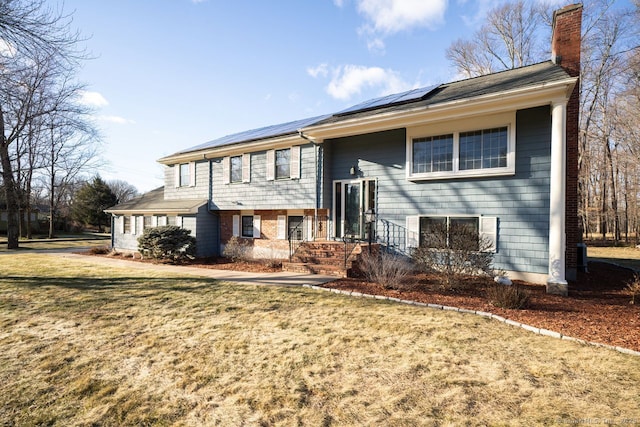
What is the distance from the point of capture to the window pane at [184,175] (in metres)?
15.8

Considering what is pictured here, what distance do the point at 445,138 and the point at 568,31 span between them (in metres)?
4.44

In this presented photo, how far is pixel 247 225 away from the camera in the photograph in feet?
45.9

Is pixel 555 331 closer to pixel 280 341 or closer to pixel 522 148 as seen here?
pixel 280 341

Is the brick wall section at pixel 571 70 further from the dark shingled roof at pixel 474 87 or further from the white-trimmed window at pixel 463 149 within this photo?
the white-trimmed window at pixel 463 149

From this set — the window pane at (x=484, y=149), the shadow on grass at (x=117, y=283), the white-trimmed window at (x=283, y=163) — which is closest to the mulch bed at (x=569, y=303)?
the window pane at (x=484, y=149)

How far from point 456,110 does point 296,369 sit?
7.90 metres

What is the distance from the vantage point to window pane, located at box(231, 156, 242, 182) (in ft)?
45.6

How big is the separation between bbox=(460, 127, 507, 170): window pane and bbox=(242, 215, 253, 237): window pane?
919 centimetres

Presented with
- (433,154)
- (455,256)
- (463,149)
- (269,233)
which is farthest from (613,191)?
(269,233)

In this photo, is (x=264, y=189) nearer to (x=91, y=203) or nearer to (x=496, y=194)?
(x=496, y=194)

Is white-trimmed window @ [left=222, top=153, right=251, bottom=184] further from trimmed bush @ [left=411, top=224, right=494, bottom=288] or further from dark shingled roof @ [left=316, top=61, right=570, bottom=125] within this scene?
trimmed bush @ [left=411, top=224, right=494, bottom=288]

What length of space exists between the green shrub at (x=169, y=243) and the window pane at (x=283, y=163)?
195 inches

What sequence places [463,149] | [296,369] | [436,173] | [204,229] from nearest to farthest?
[296,369] < [463,149] < [436,173] < [204,229]

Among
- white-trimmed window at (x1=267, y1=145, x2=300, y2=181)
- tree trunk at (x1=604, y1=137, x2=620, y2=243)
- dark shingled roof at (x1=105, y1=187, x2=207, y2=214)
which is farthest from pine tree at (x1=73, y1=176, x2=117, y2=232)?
tree trunk at (x1=604, y1=137, x2=620, y2=243)
